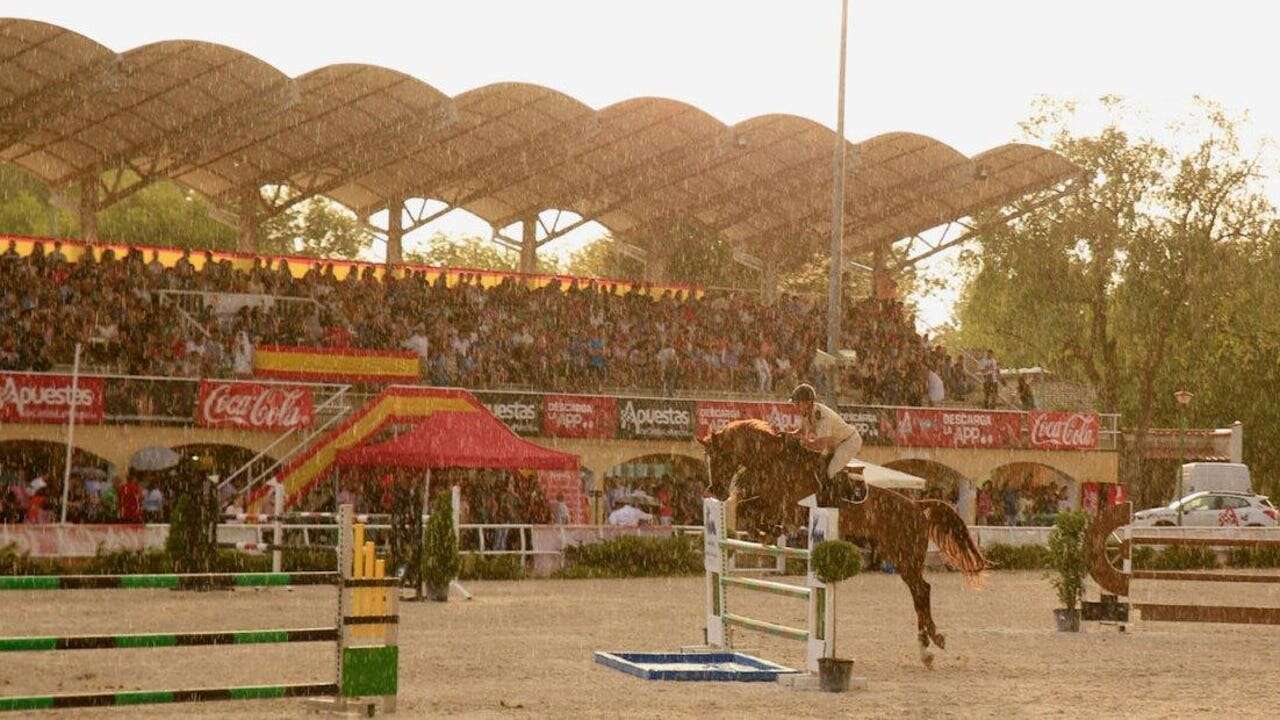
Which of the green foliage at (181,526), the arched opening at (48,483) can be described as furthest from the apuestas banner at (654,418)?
the green foliage at (181,526)

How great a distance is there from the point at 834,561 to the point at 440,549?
30.8ft

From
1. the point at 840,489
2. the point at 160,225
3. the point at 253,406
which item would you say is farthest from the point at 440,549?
the point at 160,225

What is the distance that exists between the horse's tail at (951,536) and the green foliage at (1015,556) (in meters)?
18.7

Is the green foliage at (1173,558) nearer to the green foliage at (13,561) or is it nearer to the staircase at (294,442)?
the staircase at (294,442)

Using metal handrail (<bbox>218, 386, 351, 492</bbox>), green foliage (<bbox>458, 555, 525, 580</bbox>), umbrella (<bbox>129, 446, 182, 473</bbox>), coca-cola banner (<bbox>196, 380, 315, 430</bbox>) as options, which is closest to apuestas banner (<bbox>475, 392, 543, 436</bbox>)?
metal handrail (<bbox>218, 386, 351, 492</bbox>)

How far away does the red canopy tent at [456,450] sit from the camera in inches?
Answer: 1112

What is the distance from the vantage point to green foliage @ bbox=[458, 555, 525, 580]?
2741cm

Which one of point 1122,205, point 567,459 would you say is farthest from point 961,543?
point 1122,205

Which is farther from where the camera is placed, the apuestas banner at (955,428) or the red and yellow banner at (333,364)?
the apuestas banner at (955,428)

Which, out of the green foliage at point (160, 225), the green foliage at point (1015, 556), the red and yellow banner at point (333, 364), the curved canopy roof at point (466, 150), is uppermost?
the green foliage at point (160, 225)

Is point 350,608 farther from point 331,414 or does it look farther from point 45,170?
point 45,170

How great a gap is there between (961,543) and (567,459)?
13414 mm

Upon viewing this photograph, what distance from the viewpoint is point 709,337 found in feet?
131

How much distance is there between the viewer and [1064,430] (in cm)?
4222
